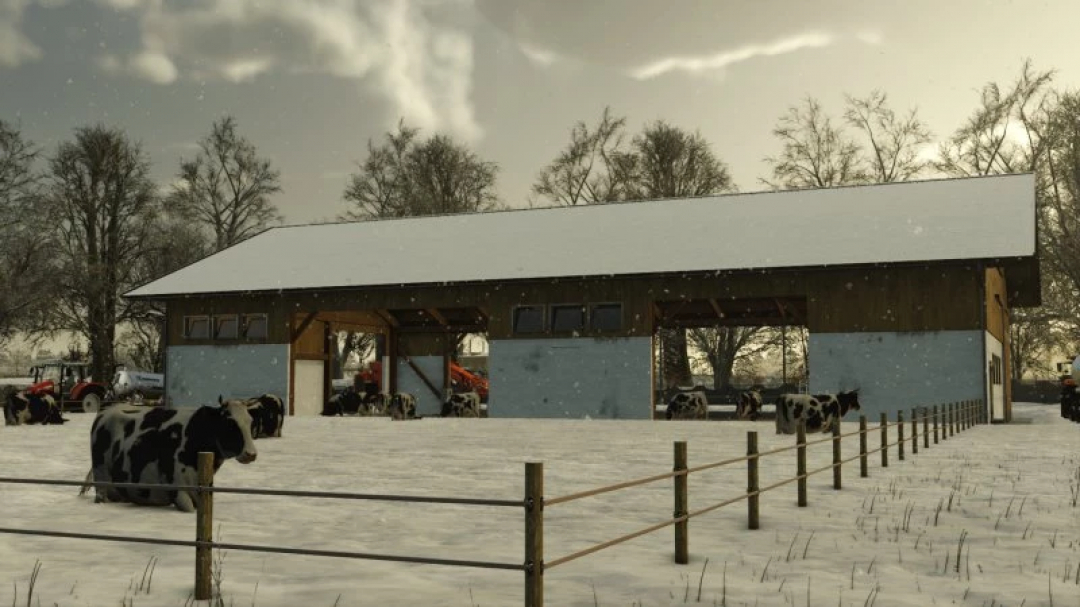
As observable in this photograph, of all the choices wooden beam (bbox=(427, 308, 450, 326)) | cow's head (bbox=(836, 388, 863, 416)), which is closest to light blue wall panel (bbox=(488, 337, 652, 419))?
cow's head (bbox=(836, 388, 863, 416))

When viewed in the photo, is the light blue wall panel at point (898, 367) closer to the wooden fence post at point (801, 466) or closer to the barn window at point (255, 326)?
the wooden fence post at point (801, 466)

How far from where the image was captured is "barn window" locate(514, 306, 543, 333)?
108ft

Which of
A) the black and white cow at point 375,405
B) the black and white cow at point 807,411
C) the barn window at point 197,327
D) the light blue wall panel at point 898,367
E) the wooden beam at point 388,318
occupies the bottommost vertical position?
the black and white cow at point 375,405

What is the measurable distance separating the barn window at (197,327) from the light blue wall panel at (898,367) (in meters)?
21.5

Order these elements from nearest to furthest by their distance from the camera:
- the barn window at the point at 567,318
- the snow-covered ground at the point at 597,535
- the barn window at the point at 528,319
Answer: the snow-covered ground at the point at 597,535 → the barn window at the point at 567,318 → the barn window at the point at 528,319

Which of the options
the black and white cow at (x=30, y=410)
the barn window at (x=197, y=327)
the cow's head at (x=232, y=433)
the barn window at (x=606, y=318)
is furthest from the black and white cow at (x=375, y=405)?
the cow's head at (x=232, y=433)

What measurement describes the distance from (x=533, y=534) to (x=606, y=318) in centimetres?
2640

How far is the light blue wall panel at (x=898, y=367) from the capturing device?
28.5 meters

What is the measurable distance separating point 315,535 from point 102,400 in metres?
31.5

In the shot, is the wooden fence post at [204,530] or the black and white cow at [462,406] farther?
the black and white cow at [462,406]

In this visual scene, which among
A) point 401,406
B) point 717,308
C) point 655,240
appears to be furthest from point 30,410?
point 717,308

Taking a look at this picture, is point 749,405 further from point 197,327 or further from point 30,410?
point 30,410

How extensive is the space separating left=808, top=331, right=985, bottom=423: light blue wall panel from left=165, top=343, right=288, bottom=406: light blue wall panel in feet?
60.3

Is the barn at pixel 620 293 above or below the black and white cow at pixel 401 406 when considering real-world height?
above
